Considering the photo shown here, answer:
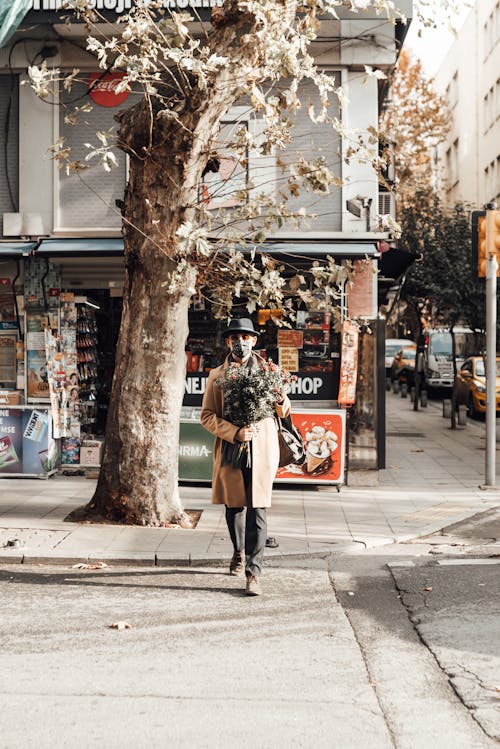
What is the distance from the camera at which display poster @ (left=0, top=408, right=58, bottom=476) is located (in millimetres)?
12047

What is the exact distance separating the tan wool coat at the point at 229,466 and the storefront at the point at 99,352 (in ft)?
15.4

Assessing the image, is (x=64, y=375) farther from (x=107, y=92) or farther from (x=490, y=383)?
(x=490, y=383)

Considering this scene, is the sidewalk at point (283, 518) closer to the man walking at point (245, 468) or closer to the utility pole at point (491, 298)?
the utility pole at point (491, 298)

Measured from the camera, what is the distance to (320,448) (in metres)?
11.7

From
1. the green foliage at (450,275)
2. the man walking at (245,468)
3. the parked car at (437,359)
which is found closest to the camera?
the man walking at (245,468)

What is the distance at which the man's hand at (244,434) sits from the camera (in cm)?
678

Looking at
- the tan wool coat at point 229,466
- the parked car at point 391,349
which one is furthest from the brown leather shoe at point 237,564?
the parked car at point 391,349

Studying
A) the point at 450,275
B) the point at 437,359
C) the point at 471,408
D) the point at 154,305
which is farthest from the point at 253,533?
the point at 437,359

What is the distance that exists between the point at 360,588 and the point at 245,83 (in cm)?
468

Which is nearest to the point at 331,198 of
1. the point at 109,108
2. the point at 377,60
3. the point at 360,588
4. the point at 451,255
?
the point at 377,60

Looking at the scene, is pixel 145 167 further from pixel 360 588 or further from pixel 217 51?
pixel 360 588

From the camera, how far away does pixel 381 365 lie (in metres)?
12.4

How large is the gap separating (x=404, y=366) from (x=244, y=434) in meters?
28.5

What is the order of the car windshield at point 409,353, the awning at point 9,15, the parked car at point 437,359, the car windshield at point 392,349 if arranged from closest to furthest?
the awning at point 9,15, the parked car at point 437,359, the car windshield at point 409,353, the car windshield at point 392,349
